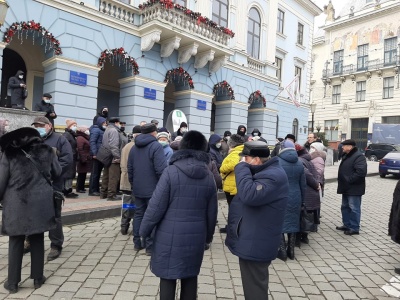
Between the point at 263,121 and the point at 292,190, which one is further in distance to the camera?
the point at 263,121

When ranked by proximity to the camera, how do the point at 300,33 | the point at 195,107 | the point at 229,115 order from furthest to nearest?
the point at 300,33 < the point at 229,115 < the point at 195,107

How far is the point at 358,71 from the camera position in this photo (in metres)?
39.3

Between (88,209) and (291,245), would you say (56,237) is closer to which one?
(88,209)

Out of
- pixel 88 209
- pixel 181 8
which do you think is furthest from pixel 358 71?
pixel 88 209

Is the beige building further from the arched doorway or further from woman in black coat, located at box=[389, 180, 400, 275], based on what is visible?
woman in black coat, located at box=[389, 180, 400, 275]

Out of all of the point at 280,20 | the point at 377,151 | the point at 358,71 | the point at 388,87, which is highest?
the point at 358,71

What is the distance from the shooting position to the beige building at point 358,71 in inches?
1422

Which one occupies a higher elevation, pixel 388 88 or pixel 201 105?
pixel 388 88

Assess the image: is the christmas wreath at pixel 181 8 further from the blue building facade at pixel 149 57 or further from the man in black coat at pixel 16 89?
the man in black coat at pixel 16 89

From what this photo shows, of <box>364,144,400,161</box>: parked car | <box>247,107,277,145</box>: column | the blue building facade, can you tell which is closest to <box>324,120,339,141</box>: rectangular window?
<box>364,144,400,161</box>: parked car

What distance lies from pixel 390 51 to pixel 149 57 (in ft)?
114

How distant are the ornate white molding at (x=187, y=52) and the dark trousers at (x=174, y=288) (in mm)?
12132

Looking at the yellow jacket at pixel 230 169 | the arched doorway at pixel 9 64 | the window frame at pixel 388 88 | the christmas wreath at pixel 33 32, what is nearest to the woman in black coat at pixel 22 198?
the yellow jacket at pixel 230 169

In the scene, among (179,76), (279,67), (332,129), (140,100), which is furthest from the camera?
(332,129)
